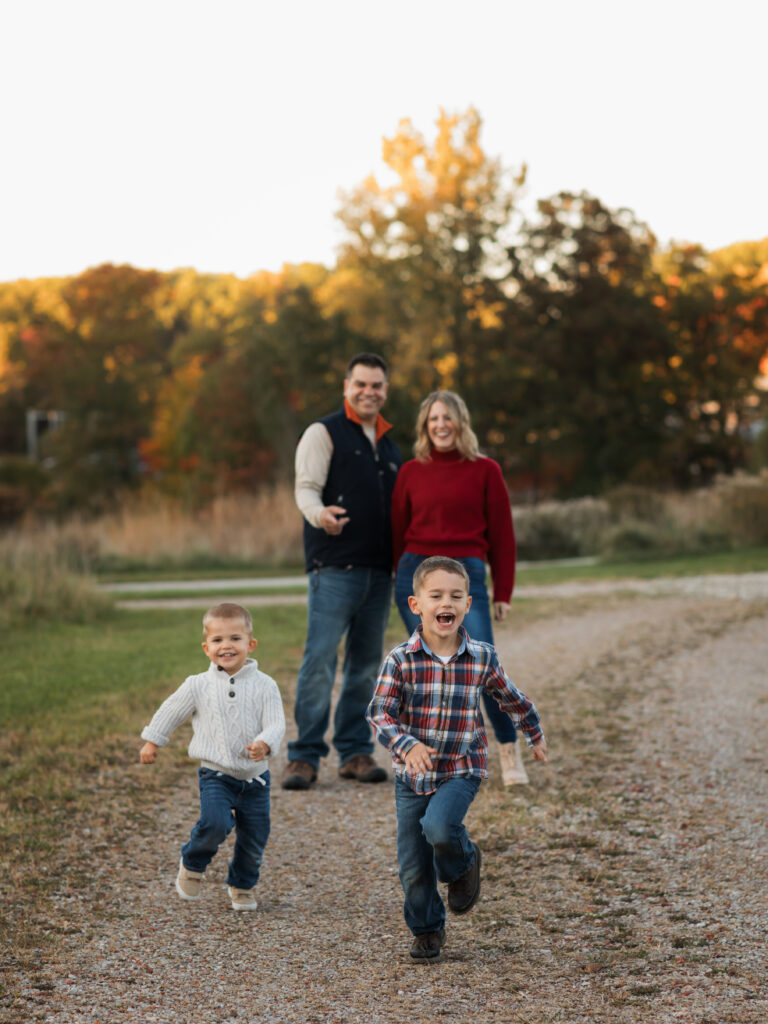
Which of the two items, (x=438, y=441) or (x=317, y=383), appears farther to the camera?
(x=317, y=383)

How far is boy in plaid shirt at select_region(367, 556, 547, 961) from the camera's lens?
147 inches

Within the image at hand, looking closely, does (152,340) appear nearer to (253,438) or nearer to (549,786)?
(253,438)

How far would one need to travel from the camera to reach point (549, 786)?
20.0 ft

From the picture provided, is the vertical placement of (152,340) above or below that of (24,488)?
above

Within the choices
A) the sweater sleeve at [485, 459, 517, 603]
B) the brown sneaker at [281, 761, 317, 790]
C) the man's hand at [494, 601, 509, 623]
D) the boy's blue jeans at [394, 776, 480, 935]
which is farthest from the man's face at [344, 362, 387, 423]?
the boy's blue jeans at [394, 776, 480, 935]

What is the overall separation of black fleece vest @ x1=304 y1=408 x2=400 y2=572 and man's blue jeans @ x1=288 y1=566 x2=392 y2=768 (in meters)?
0.08

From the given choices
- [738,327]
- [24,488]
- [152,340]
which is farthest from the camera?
[152,340]

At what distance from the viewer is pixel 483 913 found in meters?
4.30

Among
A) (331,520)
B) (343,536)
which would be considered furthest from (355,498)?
(331,520)

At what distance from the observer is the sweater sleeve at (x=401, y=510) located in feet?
18.7

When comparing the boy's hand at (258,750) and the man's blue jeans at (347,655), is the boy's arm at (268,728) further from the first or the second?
the man's blue jeans at (347,655)

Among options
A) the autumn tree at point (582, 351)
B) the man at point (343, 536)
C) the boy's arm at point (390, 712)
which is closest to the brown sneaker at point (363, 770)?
the man at point (343, 536)

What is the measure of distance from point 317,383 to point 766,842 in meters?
29.7

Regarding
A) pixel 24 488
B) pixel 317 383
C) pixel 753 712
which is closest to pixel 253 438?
pixel 317 383
